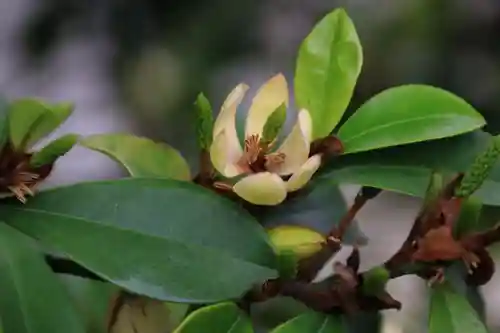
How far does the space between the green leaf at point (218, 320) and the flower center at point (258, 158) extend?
0.22 ft

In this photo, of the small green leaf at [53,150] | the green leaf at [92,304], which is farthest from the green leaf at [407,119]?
the green leaf at [92,304]

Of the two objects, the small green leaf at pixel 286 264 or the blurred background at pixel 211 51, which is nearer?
the small green leaf at pixel 286 264

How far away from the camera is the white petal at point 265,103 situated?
42cm

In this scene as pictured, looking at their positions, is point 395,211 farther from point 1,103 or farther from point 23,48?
point 1,103

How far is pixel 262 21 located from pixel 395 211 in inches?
16.0

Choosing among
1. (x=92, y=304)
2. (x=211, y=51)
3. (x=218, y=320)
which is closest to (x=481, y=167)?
(x=218, y=320)

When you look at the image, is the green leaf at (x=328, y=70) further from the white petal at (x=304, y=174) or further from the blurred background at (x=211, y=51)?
the blurred background at (x=211, y=51)

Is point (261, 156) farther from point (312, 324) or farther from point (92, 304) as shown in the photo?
point (92, 304)

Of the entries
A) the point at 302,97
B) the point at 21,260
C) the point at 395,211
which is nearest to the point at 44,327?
the point at 21,260

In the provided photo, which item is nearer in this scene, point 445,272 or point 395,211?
point 445,272

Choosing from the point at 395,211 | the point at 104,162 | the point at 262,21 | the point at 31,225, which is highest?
the point at 31,225

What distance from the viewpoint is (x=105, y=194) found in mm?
379

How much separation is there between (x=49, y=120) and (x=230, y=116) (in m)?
0.08

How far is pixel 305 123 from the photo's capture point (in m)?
0.40
